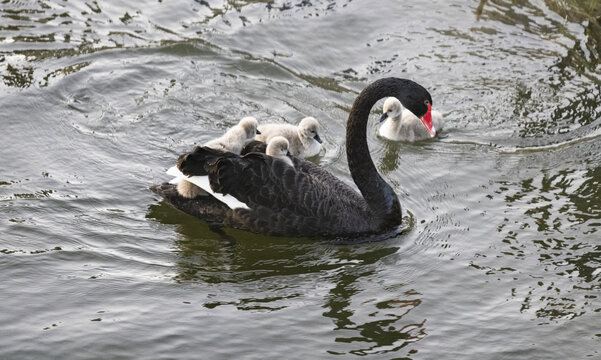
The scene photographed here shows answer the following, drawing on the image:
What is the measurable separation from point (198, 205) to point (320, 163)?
4.97 ft

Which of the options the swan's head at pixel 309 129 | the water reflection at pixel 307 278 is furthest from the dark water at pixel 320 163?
the swan's head at pixel 309 129

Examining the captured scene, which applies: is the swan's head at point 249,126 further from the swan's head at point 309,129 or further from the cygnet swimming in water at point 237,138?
the swan's head at point 309,129

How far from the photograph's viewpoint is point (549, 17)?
9820 mm

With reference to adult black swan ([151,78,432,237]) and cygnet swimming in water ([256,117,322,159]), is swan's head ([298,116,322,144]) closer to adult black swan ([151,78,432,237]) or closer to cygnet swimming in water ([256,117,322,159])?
cygnet swimming in water ([256,117,322,159])

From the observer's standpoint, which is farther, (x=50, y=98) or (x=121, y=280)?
(x=50, y=98)

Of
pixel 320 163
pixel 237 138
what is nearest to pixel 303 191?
pixel 237 138

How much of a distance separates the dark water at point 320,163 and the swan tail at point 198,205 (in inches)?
4.4

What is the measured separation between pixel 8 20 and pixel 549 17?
226 inches

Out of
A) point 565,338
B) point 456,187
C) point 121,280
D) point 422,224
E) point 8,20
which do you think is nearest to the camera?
point 565,338

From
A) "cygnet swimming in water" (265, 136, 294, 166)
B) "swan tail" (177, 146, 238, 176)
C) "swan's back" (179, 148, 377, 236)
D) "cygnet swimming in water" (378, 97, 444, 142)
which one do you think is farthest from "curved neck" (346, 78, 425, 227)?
"cygnet swimming in water" (378, 97, 444, 142)

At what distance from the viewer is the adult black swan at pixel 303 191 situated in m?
6.04

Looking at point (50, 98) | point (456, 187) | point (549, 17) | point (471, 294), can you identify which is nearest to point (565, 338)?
point (471, 294)

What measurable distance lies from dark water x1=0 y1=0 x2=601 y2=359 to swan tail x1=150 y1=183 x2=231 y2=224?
11 centimetres

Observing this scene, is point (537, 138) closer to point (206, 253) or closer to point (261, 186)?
point (261, 186)
